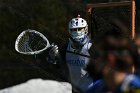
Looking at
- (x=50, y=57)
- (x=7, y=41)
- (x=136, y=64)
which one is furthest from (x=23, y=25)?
(x=136, y=64)

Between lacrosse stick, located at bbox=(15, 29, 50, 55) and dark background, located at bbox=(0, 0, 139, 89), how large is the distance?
372cm

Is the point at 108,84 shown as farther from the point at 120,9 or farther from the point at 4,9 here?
the point at 4,9

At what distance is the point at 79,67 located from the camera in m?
7.29

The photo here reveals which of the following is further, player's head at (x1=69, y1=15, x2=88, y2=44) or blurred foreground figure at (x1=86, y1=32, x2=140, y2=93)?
player's head at (x1=69, y1=15, x2=88, y2=44)

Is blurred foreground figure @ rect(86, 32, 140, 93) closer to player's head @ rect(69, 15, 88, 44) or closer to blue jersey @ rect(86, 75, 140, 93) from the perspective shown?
blue jersey @ rect(86, 75, 140, 93)

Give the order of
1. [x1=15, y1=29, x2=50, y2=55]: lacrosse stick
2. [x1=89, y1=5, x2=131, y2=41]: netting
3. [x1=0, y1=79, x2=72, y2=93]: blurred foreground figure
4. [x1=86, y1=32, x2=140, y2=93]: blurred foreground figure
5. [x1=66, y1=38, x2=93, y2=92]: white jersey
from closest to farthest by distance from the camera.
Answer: [x1=86, y1=32, x2=140, y2=93]: blurred foreground figure
[x1=0, y1=79, x2=72, y2=93]: blurred foreground figure
[x1=66, y1=38, x2=93, y2=92]: white jersey
[x1=15, y1=29, x2=50, y2=55]: lacrosse stick
[x1=89, y1=5, x2=131, y2=41]: netting

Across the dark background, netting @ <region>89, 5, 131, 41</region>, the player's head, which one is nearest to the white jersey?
the player's head

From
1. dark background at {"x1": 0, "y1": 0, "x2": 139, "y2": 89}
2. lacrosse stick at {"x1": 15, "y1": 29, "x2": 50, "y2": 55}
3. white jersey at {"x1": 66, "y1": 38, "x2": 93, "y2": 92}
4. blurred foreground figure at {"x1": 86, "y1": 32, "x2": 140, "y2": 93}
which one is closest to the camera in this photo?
blurred foreground figure at {"x1": 86, "y1": 32, "x2": 140, "y2": 93}

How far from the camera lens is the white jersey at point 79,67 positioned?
726 centimetres

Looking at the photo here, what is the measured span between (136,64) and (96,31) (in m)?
5.43

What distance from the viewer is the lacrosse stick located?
307 inches

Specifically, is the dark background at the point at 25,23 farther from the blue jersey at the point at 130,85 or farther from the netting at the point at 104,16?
the blue jersey at the point at 130,85

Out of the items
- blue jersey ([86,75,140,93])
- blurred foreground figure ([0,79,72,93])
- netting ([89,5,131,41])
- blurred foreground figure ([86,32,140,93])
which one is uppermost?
blurred foreground figure ([86,32,140,93])

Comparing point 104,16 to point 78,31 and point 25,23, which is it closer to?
point 78,31
